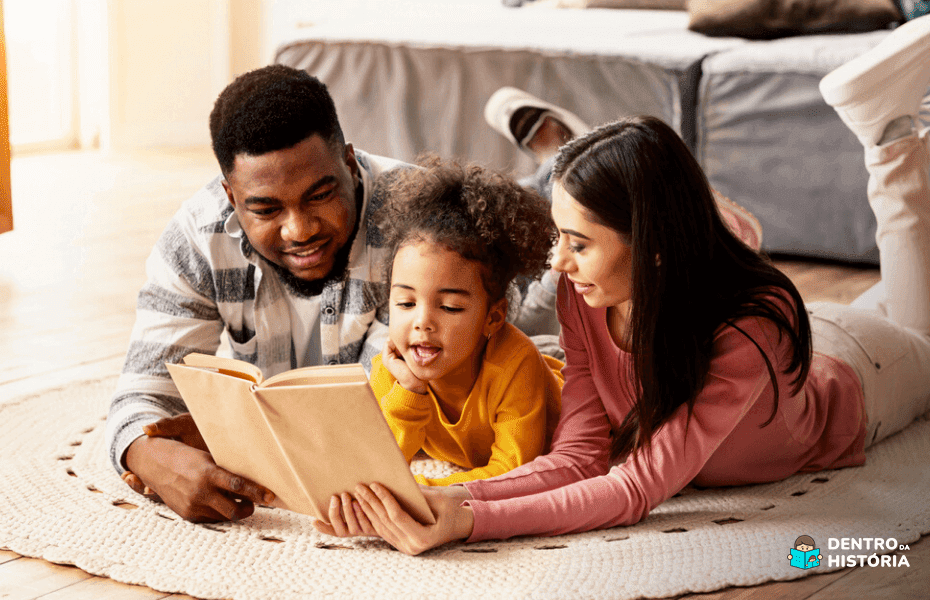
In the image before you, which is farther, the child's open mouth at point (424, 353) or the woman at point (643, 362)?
the child's open mouth at point (424, 353)

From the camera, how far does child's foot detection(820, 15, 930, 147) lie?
1.56 metres

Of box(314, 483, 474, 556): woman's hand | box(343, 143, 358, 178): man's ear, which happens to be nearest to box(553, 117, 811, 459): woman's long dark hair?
box(314, 483, 474, 556): woman's hand

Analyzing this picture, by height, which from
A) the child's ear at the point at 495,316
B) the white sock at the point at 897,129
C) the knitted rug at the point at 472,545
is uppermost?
the white sock at the point at 897,129

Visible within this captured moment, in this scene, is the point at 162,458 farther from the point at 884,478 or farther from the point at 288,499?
the point at 884,478

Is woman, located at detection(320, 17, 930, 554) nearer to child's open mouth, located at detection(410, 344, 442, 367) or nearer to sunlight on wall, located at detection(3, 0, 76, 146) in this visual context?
child's open mouth, located at detection(410, 344, 442, 367)

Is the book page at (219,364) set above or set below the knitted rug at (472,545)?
above

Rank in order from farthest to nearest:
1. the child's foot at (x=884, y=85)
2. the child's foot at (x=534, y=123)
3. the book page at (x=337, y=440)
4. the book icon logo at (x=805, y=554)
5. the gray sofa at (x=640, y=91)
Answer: the gray sofa at (x=640, y=91) < the child's foot at (x=534, y=123) < the child's foot at (x=884, y=85) < the book icon logo at (x=805, y=554) < the book page at (x=337, y=440)

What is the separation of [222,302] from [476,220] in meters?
0.38

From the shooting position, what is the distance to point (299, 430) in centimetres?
96

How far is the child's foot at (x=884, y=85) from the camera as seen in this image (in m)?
1.56

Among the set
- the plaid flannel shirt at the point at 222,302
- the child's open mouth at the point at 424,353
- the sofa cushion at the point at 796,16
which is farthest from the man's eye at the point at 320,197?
the sofa cushion at the point at 796,16

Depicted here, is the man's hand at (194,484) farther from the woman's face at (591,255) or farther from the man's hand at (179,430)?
the woman's face at (591,255)

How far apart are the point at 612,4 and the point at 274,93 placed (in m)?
2.26

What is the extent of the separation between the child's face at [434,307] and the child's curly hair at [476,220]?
2 centimetres
